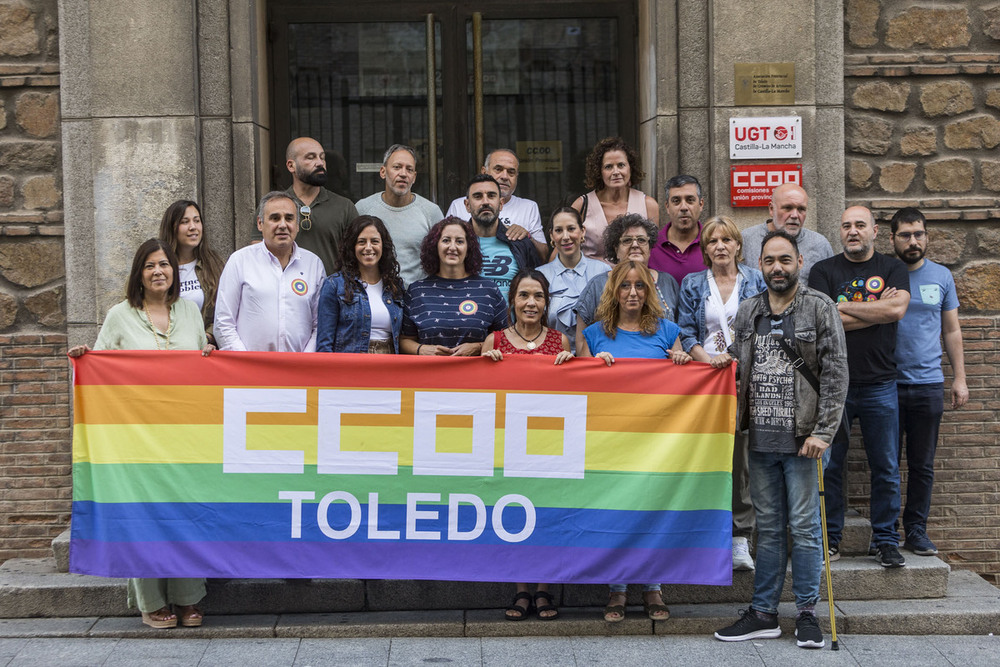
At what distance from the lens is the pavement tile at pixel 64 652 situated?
5.84 m

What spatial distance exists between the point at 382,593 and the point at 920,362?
341 centimetres

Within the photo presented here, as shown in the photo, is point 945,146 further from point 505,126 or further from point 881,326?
point 505,126

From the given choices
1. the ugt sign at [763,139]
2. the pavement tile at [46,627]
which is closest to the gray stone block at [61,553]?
the pavement tile at [46,627]

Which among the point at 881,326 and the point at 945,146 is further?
the point at 945,146

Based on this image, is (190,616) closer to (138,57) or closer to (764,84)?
(138,57)

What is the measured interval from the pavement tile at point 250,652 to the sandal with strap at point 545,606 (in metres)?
1.28

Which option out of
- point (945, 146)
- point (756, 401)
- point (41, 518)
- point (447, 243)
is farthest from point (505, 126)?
point (41, 518)

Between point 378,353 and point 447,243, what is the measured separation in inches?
28.8

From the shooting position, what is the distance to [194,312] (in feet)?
21.4

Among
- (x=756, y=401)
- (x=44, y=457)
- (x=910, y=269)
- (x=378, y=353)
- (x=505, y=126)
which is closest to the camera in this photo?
(x=756, y=401)

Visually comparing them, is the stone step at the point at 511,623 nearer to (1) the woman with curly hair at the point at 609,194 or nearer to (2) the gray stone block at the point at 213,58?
(1) the woman with curly hair at the point at 609,194

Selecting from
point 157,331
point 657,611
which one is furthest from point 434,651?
point 157,331

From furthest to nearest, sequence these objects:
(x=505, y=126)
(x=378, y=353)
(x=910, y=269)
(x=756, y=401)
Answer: (x=505, y=126) < (x=910, y=269) < (x=378, y=353) < (x=756, y=401)

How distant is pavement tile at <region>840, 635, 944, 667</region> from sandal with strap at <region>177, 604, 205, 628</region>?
132 inches
